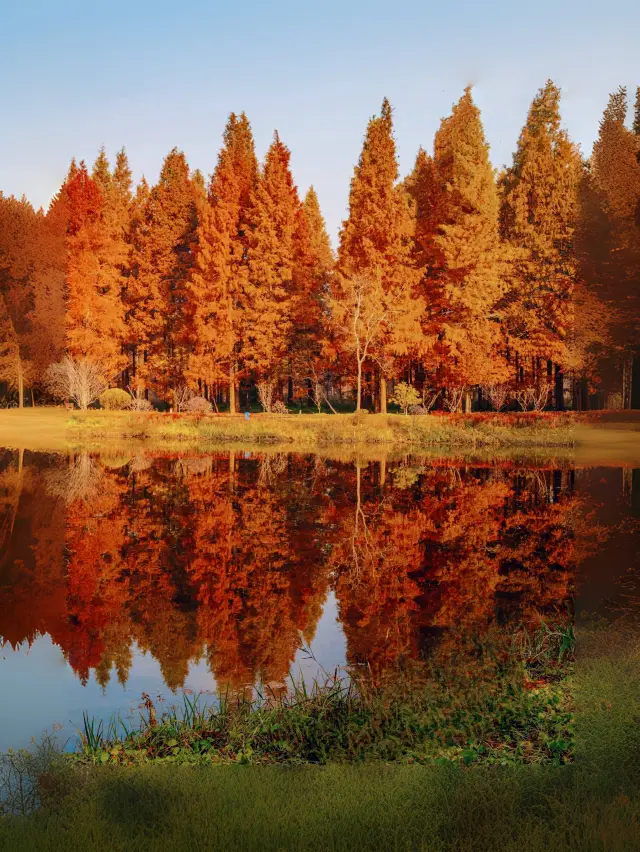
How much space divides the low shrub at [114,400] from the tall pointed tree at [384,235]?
44.1 feet

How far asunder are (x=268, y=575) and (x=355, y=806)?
24.1ft

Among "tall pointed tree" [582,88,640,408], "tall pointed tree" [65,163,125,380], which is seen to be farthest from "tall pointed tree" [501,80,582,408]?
"tall pointed tree" [65,163,125,380]

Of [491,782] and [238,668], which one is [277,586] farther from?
[491,782]

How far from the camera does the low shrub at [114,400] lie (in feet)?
134

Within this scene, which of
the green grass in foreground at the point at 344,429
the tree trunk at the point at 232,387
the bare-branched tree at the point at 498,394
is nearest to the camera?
the green grass in foreground at the point at 344,429

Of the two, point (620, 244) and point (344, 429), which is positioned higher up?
point (620, 244)

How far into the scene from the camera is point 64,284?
4959cm

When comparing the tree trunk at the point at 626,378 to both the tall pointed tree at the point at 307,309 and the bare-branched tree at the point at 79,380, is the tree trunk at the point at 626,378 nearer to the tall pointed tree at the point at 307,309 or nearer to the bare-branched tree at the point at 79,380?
the tall pointed tree at the point at 307,309

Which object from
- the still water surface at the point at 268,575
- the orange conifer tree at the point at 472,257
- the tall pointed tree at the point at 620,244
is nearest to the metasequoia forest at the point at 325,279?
the orange conifer tree at the point at 472,257

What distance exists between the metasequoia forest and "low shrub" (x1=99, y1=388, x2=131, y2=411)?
9.19 ft

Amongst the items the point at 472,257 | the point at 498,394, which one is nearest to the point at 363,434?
the point at 498,394

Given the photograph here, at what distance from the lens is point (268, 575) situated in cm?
1134

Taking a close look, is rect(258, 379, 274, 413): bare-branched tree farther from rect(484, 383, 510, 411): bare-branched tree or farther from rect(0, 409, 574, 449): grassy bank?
rect(484, 383, 510, 411): bare-branched tree

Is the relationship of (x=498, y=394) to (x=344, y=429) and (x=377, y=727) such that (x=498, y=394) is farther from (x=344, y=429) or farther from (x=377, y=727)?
(x=377, y=727)
